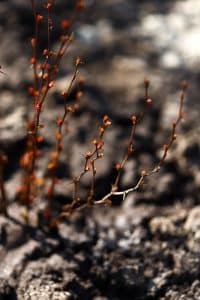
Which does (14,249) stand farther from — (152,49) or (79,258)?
(152,49)

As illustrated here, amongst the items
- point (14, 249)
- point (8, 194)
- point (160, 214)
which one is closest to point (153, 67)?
point (160, 214)

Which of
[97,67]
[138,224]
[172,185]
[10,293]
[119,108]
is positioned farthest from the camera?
[97,67]

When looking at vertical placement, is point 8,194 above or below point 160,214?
above

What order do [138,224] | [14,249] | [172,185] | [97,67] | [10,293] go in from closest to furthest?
[10,293], [14,249], [138,224], [172,185], [97,67]

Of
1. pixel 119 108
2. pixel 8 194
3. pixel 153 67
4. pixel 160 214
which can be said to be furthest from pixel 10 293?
pixel 153 67

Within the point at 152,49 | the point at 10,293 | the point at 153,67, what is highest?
the point at 152,49

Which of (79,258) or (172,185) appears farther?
(172,185)

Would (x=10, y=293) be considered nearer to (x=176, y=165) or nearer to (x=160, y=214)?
(x=160, y=214)
